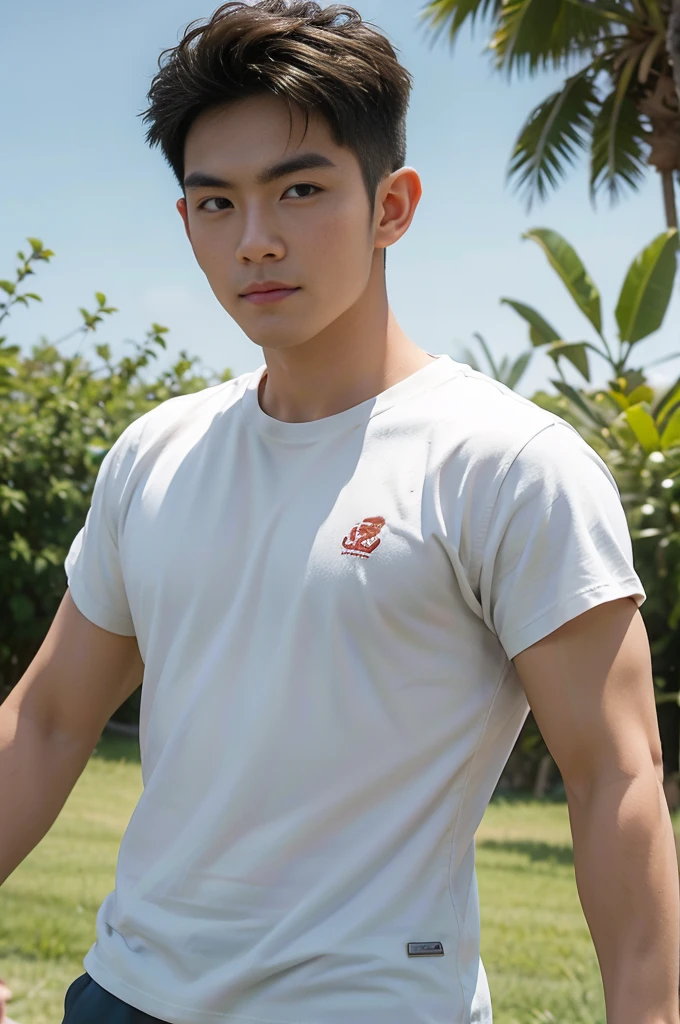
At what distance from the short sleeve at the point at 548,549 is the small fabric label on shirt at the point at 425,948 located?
38 centimetres

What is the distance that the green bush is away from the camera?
818 cm

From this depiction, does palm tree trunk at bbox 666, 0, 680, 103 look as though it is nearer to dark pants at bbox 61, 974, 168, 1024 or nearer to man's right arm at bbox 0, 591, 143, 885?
man's right arm at bbox 0, 591, 143, 885

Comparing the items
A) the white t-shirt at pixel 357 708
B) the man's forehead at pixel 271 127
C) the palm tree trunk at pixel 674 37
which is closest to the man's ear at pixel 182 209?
the man's forehead at pixel 271 127

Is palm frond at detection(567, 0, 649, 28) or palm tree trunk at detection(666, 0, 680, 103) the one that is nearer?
palm tree trunk at detection(666, 0, 680, 103)

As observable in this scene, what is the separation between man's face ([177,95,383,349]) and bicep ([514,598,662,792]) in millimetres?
587

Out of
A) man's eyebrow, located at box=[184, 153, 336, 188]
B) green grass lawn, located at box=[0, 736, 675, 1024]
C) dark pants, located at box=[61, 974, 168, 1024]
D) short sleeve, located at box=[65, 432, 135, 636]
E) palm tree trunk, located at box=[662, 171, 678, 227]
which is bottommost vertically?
green grass lawn, located at box=[0, 736, 675, 1024]

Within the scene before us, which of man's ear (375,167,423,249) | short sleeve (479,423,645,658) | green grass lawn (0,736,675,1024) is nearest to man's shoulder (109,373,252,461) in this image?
man's ear (375,167,423,249)

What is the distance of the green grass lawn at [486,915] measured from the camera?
397 cm

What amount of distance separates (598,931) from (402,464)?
0.65 meters

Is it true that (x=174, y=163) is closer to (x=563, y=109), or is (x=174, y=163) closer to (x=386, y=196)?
(x=386, y=196)

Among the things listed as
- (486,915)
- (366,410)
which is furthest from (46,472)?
(366,410)

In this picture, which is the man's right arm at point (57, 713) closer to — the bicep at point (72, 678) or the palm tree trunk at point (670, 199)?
the bicep at point (72, 678)

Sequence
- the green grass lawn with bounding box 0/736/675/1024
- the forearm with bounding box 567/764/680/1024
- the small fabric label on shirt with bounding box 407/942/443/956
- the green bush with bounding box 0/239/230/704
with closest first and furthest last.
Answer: the forearm with bounding box 567/764/680/1024
the small fabric label on shirt with bounding box 407/942/443/956
the green grass lawn with bounding box 0/736/675/1024
the green bush with bounding box 0/239/230/704

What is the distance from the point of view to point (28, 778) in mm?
1822
